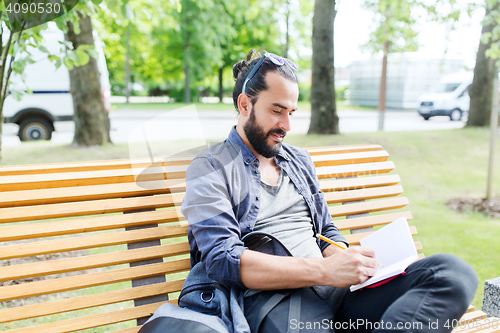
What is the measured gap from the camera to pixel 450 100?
58.2ft

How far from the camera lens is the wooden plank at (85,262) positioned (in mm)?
1788

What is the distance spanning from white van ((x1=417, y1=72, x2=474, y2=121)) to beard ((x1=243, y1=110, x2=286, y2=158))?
59.8 feet

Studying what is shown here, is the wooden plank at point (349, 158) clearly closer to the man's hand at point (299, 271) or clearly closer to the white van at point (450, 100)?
the man's hand at point (299, 271)

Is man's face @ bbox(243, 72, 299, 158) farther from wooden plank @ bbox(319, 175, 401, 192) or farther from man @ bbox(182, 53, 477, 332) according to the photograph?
wooden plank @ bbox(319, 175, 401, 192)

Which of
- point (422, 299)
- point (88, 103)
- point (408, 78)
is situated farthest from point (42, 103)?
point (408, 78)

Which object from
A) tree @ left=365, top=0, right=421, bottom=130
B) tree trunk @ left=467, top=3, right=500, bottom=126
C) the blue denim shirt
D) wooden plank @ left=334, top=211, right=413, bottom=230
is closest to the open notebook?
the blue denim shirt

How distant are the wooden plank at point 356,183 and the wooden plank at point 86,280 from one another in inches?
44.1

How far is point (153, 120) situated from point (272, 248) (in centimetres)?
95

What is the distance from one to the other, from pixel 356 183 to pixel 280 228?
1.04 meters

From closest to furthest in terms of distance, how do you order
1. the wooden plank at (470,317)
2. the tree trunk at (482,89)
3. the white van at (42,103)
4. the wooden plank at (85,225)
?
the wooden plank at (85,225), the wooden plank at (470,317), the white van at (42,103), the tree trunk at (482,89)

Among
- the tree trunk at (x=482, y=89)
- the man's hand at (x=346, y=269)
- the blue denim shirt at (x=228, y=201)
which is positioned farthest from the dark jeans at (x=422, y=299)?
the tree trunk at (x=482, y=89)

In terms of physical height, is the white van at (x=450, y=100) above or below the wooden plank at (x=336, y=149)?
below

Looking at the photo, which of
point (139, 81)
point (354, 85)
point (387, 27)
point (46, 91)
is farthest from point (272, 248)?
point (139, 81)

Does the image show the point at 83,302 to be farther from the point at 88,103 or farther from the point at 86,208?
the point at 88,103
